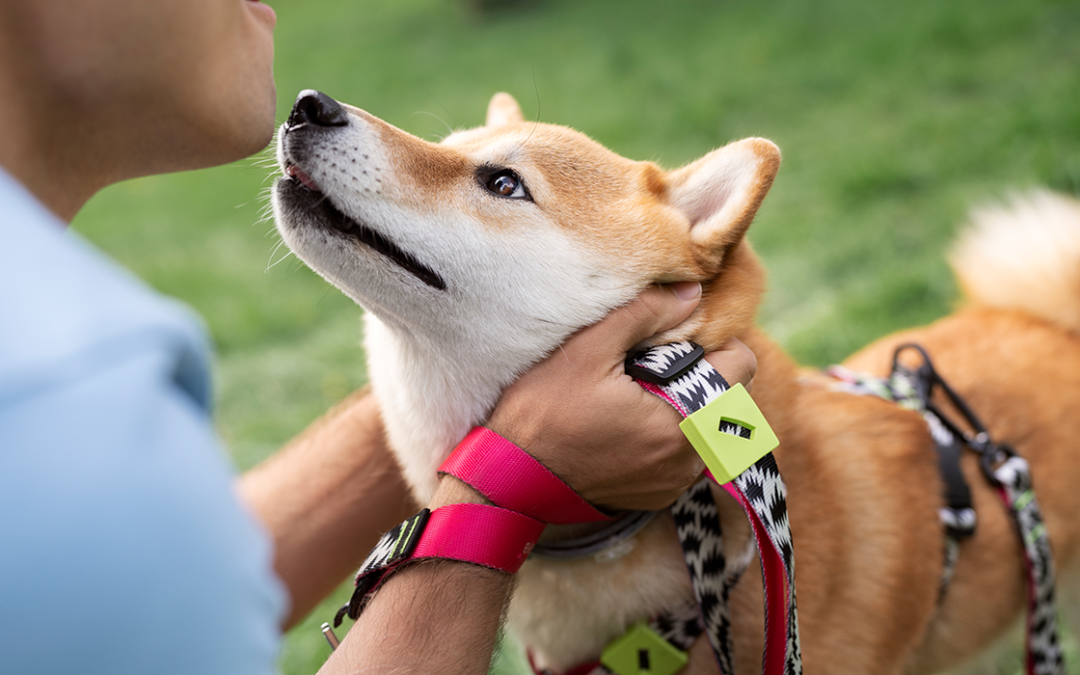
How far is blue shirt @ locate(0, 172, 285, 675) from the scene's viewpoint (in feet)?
1.62

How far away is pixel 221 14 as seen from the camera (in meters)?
1.07

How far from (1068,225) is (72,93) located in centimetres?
253

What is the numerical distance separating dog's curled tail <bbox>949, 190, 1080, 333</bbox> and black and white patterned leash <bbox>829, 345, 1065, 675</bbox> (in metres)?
0.59

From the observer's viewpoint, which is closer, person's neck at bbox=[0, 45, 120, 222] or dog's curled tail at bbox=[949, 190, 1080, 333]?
person's neck at bbox=[0, 45, 120, 222]

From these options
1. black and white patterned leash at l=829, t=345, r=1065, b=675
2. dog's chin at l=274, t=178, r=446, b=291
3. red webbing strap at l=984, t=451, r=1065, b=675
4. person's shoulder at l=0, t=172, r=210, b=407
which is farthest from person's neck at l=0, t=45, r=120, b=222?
red webbing strap at l=984, t=451, r=1065, b=675

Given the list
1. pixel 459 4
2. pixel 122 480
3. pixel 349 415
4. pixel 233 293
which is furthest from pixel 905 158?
pixel 459 4

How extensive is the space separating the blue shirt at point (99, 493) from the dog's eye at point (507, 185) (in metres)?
1.00

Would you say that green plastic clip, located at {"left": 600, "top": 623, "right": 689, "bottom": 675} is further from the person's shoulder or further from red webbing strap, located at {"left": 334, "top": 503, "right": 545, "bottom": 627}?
the person's shoulder

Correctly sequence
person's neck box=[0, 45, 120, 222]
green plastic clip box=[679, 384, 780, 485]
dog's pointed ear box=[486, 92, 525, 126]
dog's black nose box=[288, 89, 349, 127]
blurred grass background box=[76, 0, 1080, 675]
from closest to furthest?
person's neck box=[0, 45, 120, 222] → green plastic clip box=[679, 384, 780, 485] → dog's black nose box=[288, 89, 349, 127] → dog's pointed ear box=[486, 92, 525, 126] → blurred grass background box=[76, 0, 1080, 675]

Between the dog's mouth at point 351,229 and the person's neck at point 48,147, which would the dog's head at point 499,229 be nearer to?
the dog's mouth at point 351,229

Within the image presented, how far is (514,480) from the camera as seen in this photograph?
4.06 ft

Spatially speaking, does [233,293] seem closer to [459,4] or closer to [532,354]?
[532,354]

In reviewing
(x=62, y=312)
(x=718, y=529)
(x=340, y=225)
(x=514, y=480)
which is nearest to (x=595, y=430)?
(x=514, y=480)

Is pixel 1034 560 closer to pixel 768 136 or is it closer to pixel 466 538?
pixel 466 538
